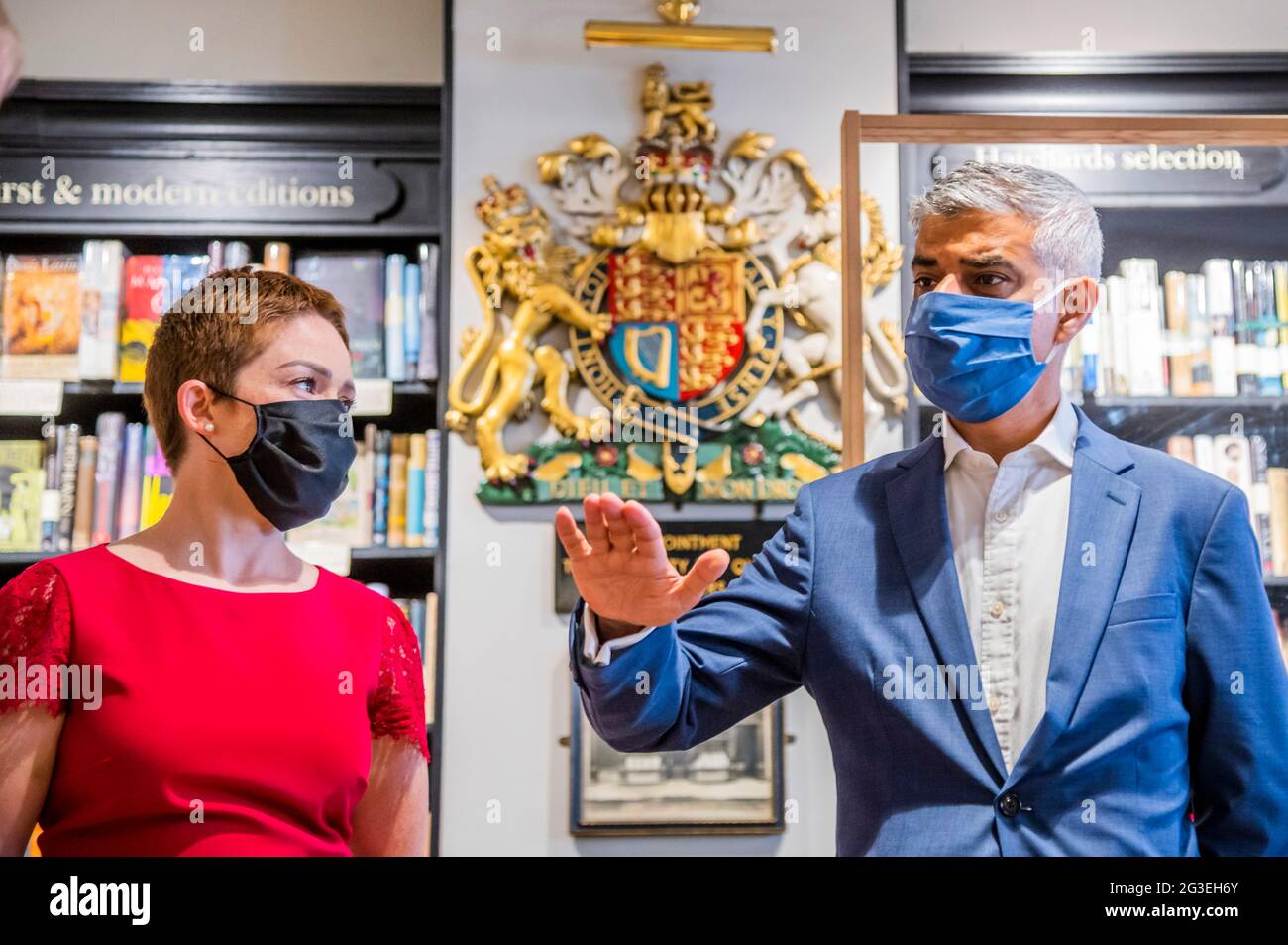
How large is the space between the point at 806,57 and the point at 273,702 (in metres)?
1.76

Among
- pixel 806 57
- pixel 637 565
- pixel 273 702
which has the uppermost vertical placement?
pixel 806 57

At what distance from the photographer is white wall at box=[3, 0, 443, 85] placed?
2383 millimetres

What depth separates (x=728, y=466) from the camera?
2488mm

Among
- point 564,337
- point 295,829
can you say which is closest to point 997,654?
point 295,829

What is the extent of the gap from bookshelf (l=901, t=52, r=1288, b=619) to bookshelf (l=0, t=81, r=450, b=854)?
1.09 metres

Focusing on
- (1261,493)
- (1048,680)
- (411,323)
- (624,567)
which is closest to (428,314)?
(411,323)

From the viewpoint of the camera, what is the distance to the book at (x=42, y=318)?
2.24 metres

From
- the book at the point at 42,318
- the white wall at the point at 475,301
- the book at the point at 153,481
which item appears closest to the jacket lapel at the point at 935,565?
the white wall at the point at 475,301

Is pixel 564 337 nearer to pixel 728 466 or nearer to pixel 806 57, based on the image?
pixel 728 466

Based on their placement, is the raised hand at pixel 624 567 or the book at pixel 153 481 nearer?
the raised hand at pixel 624 567

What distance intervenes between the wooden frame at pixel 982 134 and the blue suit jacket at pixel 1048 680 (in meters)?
0.39

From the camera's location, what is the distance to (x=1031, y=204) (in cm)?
161

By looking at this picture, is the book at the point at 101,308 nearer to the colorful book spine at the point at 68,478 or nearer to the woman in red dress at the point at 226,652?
the colorful book spine at the point at 68,478

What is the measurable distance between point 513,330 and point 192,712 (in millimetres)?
1196
